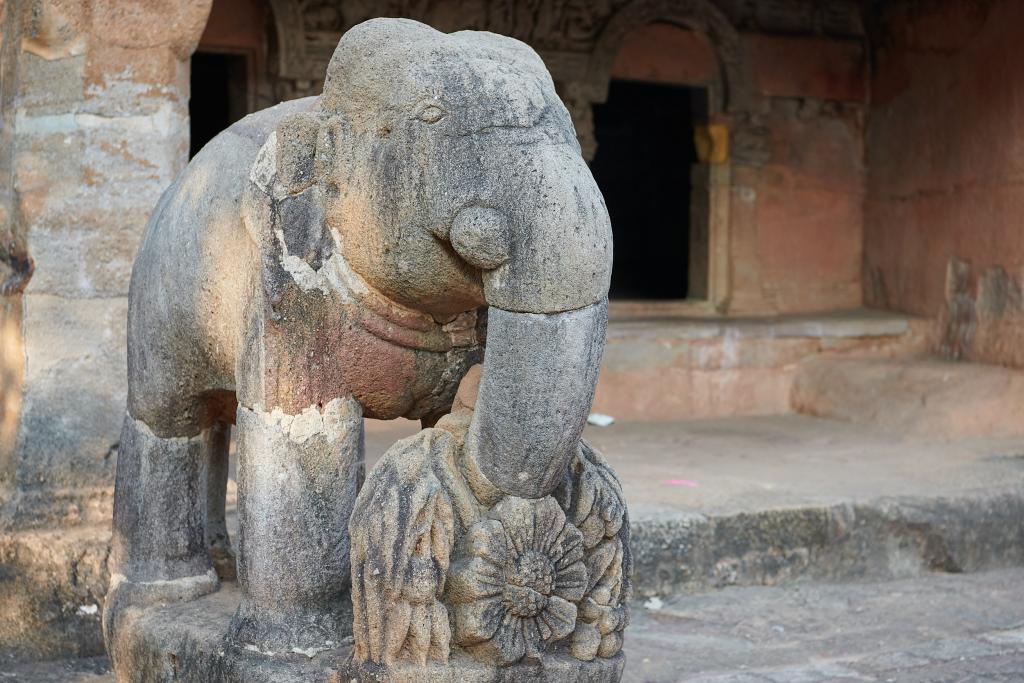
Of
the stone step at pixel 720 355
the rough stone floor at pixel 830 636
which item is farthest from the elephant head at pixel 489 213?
the stone step at pixel 720 355

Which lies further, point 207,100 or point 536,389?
point 207,100

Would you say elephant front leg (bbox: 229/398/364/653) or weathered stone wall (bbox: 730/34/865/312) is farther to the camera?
weathered stone wall (bbox: 730/34/865/312)

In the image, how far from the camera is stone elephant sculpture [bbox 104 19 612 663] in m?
2.20

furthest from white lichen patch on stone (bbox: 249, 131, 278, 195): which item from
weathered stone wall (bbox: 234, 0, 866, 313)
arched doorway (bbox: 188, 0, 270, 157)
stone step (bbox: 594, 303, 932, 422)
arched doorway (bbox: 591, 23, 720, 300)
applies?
arched doorway (bbox: 591, 23, 720, 300)

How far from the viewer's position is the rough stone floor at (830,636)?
3.59m

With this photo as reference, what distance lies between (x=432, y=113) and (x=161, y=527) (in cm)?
116

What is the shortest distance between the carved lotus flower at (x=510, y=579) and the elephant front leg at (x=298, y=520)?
0.33m

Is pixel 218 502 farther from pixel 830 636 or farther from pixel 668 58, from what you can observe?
pixel 668 58

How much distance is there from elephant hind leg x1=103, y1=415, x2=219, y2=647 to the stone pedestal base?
5cm

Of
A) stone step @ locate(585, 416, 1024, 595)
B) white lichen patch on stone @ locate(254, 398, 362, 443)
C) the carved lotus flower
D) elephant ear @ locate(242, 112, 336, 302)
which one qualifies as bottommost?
stone step @ locate(585, 416, 1024, 595)

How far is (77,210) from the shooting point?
13.0 ft

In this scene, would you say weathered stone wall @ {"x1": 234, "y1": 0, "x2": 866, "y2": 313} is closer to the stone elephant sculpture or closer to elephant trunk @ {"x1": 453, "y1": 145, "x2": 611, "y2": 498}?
the stone elephant sculpture

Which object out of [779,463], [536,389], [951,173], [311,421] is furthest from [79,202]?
[951,173]

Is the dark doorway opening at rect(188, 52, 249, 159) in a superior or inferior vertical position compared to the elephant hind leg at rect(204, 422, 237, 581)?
superior
